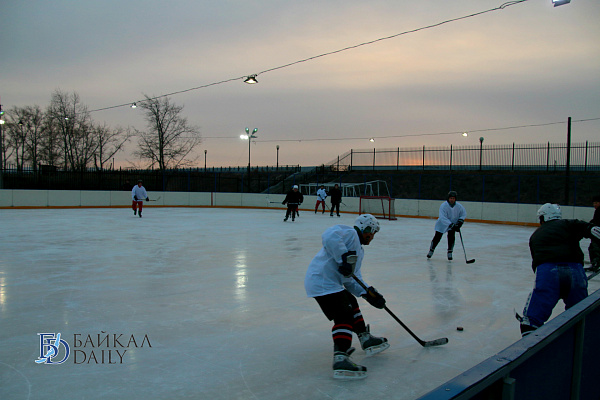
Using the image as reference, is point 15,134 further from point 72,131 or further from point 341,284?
point 341,284

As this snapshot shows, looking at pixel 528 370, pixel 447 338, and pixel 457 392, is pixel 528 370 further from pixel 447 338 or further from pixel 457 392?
pixel 447 338

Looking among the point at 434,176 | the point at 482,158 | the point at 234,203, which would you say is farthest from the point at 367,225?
the point at 482,158

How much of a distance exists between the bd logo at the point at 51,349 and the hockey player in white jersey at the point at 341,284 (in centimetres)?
209

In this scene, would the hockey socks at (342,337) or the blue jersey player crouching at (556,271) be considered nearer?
the hockey socks at (342,337)

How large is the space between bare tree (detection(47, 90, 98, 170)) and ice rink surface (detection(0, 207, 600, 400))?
108ft

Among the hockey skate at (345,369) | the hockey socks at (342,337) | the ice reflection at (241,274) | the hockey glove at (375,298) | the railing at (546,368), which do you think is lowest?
the ice reflection at (241,274)

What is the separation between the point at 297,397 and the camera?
288cm

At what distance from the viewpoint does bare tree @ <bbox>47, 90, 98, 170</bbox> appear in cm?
3800

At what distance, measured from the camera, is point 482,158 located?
31672mm

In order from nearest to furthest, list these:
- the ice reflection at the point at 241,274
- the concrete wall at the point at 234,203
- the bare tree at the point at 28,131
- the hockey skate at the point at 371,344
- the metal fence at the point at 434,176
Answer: the hockey skate at the point at 371,344
the ice reflection at the point at 241,274
the concrete wall at the point at 234,203
the metal fence at the point at 434,176
the bare tree at the point at 28,131

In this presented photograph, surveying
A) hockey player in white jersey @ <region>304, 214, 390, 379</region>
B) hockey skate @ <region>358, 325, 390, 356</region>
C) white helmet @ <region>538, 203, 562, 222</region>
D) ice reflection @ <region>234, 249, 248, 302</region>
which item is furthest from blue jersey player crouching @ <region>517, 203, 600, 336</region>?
ice reflection @ <region>234, 249, 248, 302</region>

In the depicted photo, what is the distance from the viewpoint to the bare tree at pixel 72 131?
38000mm

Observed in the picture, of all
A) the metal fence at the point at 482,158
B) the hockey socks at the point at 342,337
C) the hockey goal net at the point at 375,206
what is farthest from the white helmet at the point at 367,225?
the metal fence at the point at 482,158

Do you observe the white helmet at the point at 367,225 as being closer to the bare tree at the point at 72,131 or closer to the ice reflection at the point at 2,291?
the ice reflection at the point at 2,291
